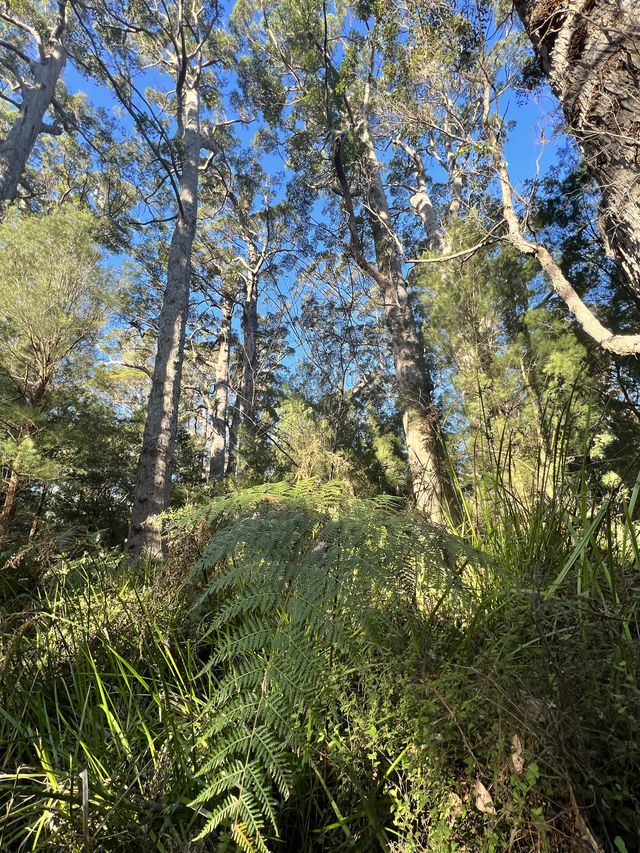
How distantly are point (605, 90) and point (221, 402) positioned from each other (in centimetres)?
1178

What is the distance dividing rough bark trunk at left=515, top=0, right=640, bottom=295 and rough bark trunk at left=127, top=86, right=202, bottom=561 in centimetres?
458

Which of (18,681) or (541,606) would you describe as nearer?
(541,606)

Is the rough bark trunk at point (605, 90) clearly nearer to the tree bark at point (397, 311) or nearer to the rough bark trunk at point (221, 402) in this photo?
the tree bark at point (397, 311)

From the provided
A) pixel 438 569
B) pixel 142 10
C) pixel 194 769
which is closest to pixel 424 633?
pixel 438 569

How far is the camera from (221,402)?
507 inches

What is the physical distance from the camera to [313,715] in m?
0.82

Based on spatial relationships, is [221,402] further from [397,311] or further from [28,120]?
[28,120]

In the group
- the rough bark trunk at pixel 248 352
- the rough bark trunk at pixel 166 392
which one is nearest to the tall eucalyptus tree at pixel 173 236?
the rough bark trunk at pixel 166 392

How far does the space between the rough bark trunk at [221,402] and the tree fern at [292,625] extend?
10.00 m

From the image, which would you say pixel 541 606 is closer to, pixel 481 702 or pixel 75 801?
pixel 481 702

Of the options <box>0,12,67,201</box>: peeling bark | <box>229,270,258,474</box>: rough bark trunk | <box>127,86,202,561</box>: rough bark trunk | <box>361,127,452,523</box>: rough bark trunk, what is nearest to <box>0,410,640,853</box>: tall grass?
<box>127,86,202,561</box>: rough bark trunk

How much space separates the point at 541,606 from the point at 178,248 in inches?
283

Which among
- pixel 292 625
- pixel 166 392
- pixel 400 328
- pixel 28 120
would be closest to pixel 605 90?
pixel 292 625

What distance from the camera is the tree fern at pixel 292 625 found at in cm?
→ 73
